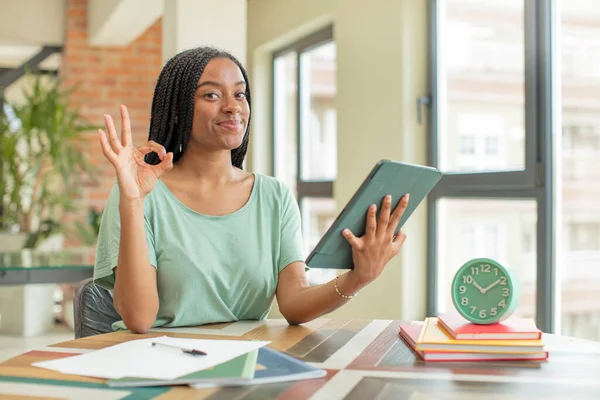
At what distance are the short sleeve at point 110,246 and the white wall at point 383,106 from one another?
2.32 metres

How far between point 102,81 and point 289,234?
4532 millimetres

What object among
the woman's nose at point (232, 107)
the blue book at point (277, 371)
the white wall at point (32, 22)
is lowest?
the blue book at point (277, 371)

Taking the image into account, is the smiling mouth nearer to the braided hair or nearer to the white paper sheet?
the braided hair

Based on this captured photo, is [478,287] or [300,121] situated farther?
[300,121]

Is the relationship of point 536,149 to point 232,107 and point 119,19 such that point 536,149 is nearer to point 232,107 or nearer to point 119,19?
point 232,107

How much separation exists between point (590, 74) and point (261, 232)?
5.95ft

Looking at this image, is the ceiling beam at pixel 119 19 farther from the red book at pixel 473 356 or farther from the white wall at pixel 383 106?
the red book at pixel 473 356

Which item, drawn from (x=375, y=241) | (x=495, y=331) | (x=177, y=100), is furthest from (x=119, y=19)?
(x=495, y=331)

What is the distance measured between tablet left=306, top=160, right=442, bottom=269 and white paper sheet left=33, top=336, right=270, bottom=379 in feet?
0.76

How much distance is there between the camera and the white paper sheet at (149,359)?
1147 millimetres

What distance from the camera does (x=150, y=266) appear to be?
1622 mm

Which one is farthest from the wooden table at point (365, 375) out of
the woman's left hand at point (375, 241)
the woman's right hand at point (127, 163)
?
the woman's right hand at point (127, 163)

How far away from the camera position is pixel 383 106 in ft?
13.1

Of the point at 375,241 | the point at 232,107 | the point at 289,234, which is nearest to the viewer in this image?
the point at 375,241
